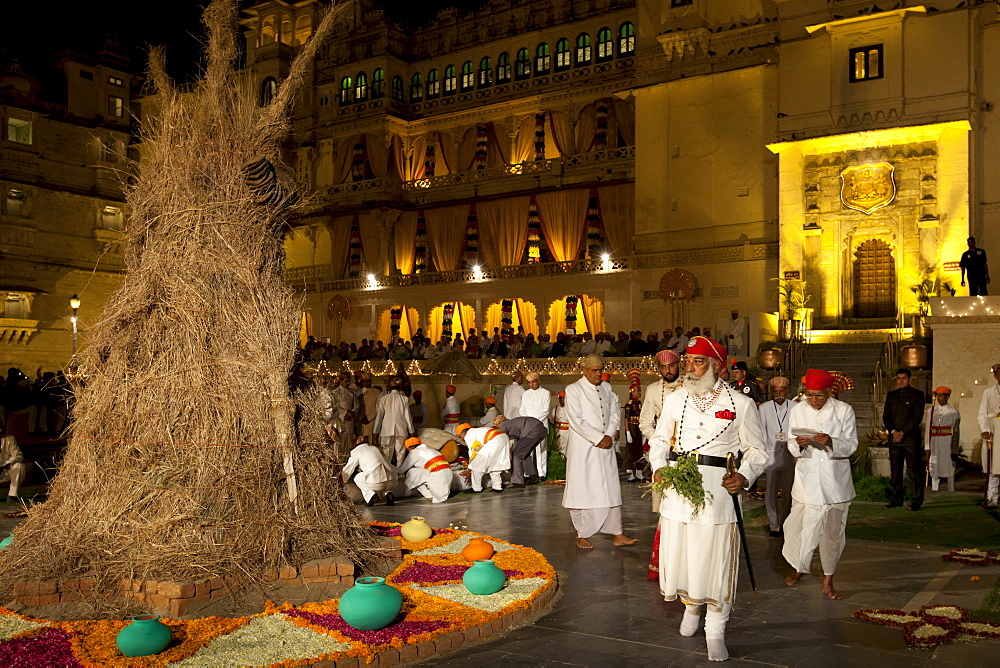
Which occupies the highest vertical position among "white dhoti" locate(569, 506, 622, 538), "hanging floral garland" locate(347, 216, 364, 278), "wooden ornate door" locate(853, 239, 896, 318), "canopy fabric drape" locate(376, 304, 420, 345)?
"hanging floral garland" locate(347, 216, 364, 278)

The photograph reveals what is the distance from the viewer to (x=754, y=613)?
22.0 feet

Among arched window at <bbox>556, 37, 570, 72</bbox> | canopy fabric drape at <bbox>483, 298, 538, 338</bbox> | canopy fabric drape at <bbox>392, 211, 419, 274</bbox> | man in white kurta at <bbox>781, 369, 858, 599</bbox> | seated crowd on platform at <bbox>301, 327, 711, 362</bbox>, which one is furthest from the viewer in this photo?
canopy fabric drape at <bbox>392, 211, 419, 274</bbox>

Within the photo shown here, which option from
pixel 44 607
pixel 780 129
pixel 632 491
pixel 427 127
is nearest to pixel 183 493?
pixel 44 607

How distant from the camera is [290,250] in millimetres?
39469

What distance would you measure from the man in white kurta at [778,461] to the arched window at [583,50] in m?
24.6

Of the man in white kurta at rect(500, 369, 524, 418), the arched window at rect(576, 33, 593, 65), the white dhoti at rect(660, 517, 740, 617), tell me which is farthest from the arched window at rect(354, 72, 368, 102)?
the white dhoti at rect(660, 517, 740, 617)

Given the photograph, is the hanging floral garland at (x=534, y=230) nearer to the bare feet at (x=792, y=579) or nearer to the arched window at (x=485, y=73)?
the arched window at (x=485, y=73)

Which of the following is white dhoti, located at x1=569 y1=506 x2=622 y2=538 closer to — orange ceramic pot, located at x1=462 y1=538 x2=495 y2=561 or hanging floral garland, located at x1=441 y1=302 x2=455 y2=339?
orange ceramic pot, located at x1=462 y1=538 x2=495 y2=561

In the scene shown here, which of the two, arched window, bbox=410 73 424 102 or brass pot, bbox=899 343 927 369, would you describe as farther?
arched window, bbox=410 73 424 102

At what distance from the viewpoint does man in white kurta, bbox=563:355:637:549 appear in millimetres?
9617

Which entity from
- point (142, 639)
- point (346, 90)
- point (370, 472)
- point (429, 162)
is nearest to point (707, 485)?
point (142, 639)

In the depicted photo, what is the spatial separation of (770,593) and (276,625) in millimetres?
4000

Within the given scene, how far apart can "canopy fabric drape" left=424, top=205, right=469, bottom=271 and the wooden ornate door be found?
15180 mm

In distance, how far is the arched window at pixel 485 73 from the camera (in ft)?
116
